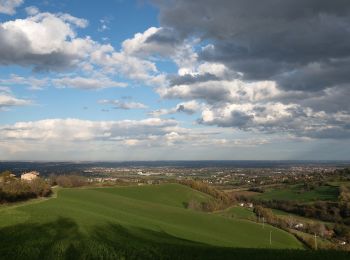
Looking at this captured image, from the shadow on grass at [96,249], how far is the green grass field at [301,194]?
4479 inches

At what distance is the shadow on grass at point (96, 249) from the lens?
30281 mm

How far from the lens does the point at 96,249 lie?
1282 inches

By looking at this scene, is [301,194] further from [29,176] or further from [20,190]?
[20,190]

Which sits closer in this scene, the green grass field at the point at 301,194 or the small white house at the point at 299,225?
the small white house at the point at 299,225

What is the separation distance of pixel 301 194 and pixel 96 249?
132278 mm

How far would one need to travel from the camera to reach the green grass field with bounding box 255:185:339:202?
469ft

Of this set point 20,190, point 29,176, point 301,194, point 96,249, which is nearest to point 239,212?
point 301,194

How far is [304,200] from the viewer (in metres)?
141

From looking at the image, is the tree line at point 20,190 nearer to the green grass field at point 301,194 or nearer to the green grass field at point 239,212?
the green grass field at point 239,212

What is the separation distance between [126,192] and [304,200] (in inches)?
2335

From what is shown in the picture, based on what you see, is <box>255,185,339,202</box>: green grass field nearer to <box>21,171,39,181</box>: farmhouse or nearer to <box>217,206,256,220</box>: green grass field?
<box>217,206,256,220</box>: green grass field

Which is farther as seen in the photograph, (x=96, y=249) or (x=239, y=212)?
(x=239, y=212)

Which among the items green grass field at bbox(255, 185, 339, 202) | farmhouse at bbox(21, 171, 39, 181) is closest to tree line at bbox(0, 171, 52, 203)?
farmhouse at bbox(21, 171, 39, 181)

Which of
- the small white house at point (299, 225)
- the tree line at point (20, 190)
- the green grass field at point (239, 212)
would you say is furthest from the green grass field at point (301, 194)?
the tree line at point (20, 190)
